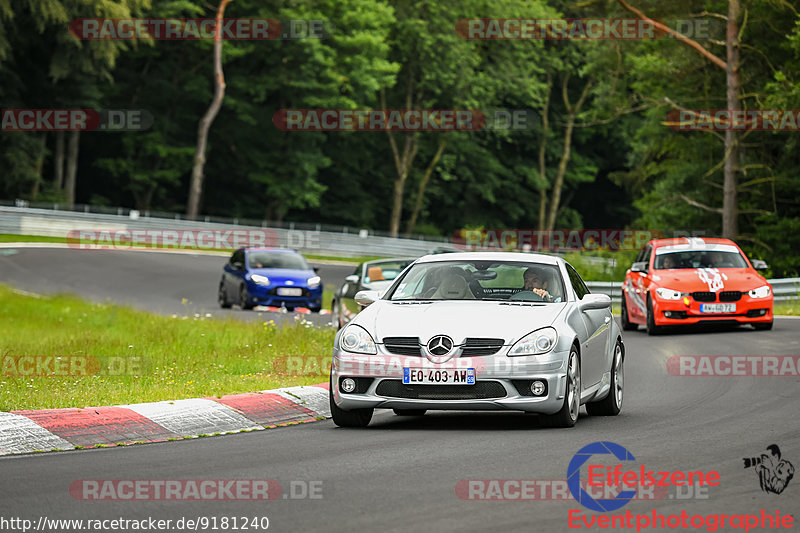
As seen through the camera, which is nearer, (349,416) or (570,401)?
(570,401)

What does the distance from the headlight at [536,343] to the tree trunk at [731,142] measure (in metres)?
29.7

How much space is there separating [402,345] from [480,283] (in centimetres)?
171

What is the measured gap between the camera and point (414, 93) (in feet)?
261

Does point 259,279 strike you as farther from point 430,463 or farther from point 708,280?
point 430,463

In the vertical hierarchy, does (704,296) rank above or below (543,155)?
below

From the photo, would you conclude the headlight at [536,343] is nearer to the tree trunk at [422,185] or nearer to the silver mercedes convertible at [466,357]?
the silver mercedes convertible at [466,357]

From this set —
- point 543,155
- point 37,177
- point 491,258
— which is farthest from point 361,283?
point 543,155

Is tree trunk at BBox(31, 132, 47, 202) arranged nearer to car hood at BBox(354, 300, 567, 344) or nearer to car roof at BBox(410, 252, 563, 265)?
car roof at BBox(410, 252, 563, 265)

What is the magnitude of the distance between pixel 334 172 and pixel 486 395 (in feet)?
225

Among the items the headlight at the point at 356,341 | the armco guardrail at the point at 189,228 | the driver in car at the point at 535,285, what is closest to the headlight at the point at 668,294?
the driver in car at the point at 535,285

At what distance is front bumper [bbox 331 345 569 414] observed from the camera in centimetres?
1070

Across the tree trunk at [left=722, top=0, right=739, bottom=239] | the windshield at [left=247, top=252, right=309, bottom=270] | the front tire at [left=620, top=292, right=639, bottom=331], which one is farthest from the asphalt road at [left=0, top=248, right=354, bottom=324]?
the tree trunk at [left=722, top=0, right=739, bottom=239]

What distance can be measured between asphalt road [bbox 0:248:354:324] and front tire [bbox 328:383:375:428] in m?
16.3

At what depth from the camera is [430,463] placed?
9008 millimetres
